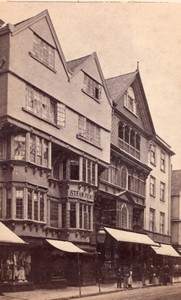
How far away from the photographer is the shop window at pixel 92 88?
2386cm

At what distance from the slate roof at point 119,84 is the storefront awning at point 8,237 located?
10.7 metres

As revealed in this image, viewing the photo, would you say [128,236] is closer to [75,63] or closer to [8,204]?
[75,63]

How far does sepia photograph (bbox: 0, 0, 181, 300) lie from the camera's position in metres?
16.9

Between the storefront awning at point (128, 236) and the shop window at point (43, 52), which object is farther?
the storefront awning at point (128, 236)

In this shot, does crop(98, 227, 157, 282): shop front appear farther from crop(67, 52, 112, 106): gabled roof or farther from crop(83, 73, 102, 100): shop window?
crop(67, 52, 112, 106): gabled roof

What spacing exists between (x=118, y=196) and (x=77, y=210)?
4.99m

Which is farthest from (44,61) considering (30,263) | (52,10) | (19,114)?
(30,263)

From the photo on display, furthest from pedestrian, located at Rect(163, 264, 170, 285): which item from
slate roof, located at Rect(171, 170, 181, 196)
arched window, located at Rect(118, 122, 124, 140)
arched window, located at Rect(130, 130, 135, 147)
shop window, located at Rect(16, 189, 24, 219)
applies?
slate roof, located at Rect(171, 170, 181, 196)

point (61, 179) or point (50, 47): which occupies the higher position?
point (50, 47)

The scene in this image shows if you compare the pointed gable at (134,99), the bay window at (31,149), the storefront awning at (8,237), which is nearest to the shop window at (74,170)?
the bay window at (31,149)

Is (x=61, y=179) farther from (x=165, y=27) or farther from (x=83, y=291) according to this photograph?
(x=165, y=27)

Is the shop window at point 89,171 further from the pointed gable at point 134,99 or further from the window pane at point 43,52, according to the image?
the window pane at point 43,52

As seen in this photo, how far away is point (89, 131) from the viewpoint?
24031mm

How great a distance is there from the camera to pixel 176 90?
18.1 metres
